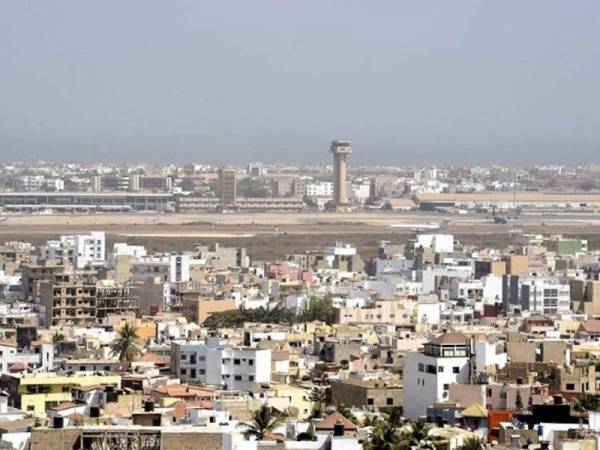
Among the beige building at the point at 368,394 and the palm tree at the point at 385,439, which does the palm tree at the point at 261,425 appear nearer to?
the palm tree at the point at 385,439

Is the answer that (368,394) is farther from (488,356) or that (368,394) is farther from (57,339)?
(57,339)

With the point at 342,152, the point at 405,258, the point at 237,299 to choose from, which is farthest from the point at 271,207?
the point at 237,299

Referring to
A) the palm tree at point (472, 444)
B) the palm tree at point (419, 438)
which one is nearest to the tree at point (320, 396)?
the palm tree at point (419, 438)

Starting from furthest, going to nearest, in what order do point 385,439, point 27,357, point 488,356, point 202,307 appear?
point 202,307, point 27,357, point 488,356, point 385,439

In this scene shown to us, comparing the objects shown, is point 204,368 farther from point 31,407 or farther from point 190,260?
point 190,260

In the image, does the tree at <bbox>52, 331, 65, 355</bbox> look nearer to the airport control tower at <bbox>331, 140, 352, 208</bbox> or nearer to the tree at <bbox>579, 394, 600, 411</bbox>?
the tree at <bbox>579, 394, 600, 411</bbox>

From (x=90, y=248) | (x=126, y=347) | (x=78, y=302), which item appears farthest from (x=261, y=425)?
(x=90, y=248)

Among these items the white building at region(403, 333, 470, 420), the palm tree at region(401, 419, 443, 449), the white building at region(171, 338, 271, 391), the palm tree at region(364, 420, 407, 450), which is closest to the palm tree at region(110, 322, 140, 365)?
the white building at region(171, 338, 271, 391)
